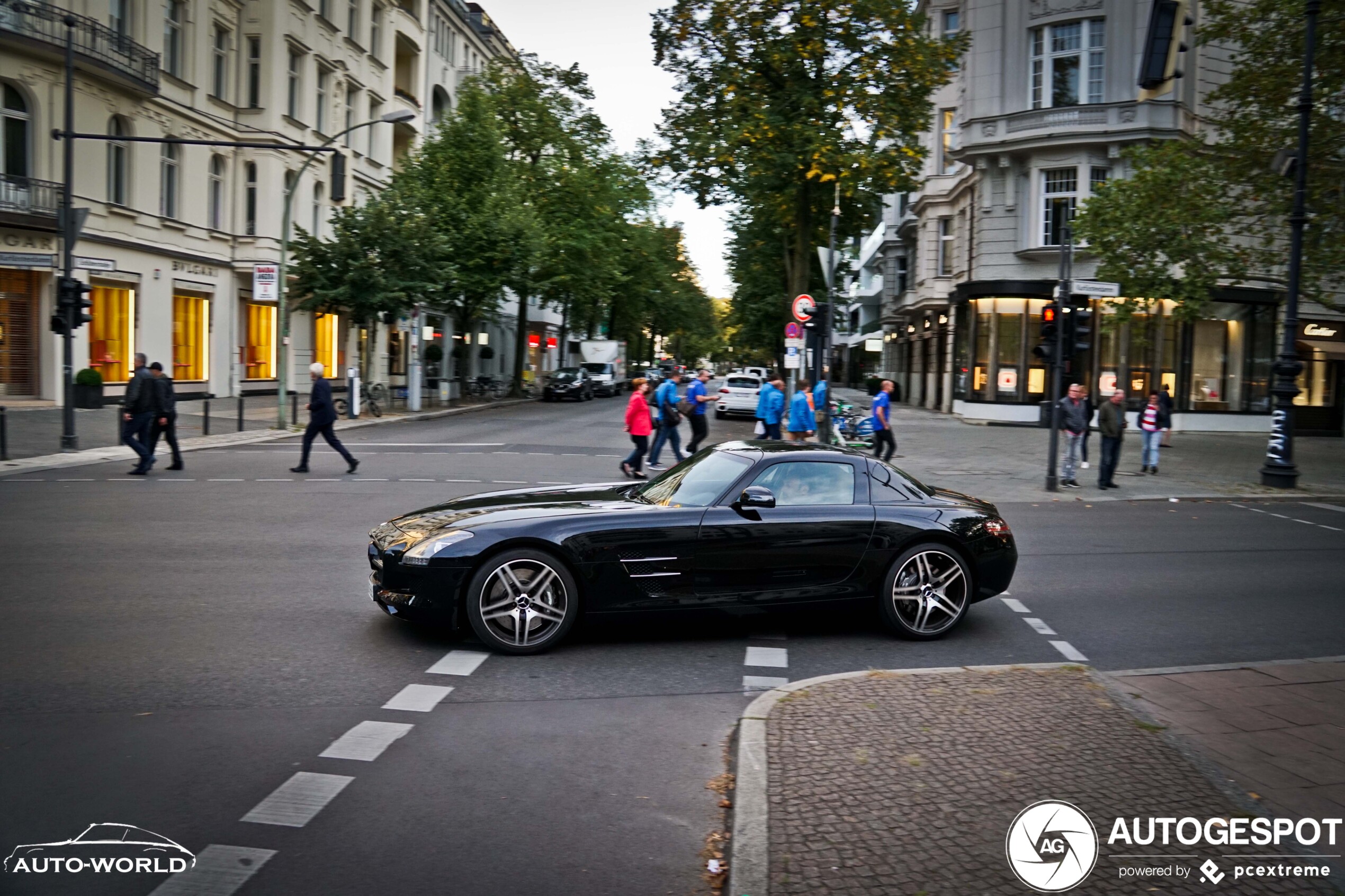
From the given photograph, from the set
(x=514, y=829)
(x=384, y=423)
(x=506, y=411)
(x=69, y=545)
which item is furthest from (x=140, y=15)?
(x=514, y=829)

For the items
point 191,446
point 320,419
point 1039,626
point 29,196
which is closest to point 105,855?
point 1039,626

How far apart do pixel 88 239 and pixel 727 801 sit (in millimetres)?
29075

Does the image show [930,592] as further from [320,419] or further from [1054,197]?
[1054,197]

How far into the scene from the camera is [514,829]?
4.18m

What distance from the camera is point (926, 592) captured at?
752cm

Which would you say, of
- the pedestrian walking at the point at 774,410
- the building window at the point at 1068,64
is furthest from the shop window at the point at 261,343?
the building window at the point at 1068,64

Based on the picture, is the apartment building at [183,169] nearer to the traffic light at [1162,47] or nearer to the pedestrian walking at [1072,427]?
the pedestrian walking at [1072,427]

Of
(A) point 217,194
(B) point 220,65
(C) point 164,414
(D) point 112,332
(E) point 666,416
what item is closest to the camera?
(C) point 164,414

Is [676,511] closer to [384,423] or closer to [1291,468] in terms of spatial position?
[1291,468]

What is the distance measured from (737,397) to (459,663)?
32716 millimetres

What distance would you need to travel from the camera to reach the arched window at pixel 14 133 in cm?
2622

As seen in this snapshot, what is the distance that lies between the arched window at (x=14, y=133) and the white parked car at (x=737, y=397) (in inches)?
868

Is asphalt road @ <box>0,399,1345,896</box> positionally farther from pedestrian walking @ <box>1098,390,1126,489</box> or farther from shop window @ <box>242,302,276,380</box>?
shop window @ <box>242,302,276,380</box>

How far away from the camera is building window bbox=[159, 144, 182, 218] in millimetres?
31891
